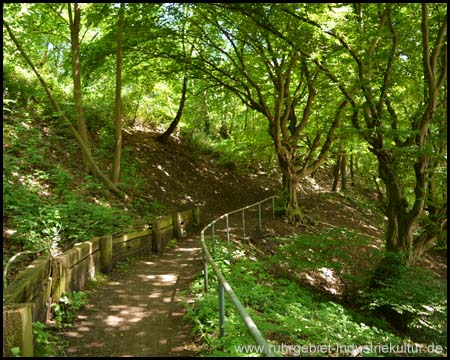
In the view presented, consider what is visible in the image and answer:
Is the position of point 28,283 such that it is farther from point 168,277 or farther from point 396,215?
point 396,215

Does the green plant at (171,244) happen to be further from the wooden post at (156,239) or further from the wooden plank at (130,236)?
the wooden plank at (130,236)

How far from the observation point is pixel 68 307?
5.52 meters

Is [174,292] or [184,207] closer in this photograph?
[174,292]

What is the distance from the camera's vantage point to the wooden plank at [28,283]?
4.13 m

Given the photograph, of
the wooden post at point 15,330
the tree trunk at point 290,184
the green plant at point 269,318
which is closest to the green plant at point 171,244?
the green plant at point 269,318

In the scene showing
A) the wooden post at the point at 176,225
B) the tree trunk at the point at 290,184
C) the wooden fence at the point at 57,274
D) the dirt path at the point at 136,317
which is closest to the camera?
the wooden fence at the point at 57,274

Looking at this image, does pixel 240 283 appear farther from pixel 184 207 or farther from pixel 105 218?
pixel 184 207

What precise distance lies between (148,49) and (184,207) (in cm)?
641

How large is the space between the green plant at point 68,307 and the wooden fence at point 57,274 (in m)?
0.11

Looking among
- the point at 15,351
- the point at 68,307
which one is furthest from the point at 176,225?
the point at 15,351

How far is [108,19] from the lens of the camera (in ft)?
39.2

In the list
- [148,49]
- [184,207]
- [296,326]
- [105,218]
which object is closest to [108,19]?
[148,49]

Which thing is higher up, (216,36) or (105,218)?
(216,36)

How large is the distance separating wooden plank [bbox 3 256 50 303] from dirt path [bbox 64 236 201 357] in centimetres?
77
